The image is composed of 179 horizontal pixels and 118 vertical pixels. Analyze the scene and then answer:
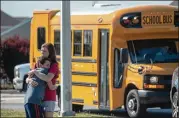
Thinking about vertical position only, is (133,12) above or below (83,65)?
above

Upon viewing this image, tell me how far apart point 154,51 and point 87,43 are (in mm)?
1940

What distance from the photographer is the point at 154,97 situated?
1467cm

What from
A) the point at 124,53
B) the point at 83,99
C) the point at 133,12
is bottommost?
the point at 83,99

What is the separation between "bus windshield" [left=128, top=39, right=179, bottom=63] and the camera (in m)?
15.2

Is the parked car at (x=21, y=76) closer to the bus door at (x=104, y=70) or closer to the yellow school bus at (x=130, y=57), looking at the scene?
the yellow school bus at (x=130, y=57)

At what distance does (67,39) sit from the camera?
47.7ft

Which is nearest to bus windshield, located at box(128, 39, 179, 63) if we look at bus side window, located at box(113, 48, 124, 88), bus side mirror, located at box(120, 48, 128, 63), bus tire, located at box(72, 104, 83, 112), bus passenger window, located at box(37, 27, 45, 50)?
bus side mirror, located at box(120, 48, 128, 63)

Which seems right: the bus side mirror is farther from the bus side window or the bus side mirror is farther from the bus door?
the bus door

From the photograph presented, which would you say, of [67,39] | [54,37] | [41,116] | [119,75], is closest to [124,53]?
[119,75]

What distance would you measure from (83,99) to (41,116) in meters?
6.72

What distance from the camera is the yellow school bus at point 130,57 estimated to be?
14.8m

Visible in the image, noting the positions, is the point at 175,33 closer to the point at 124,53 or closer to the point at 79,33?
the point at 124,53

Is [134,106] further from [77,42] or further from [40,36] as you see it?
[40,36]

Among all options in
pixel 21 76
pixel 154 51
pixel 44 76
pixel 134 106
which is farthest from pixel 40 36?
pixel 44 76
